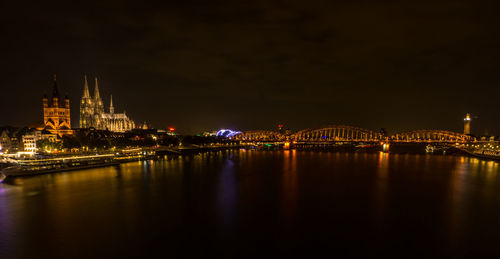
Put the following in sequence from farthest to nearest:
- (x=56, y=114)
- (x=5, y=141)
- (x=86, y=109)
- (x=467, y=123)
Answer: (x=467, y=123), (x=86, y=109), (x=56, y=114), (x=5, y=141)

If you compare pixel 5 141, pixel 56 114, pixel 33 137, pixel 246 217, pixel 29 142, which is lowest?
pixel 246 217

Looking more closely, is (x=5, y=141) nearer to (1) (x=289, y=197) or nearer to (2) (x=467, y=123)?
(1) (x=289, y=197)

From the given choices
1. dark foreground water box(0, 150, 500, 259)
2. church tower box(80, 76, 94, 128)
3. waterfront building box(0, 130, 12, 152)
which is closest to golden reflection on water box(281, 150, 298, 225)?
dark foreground water box(0, 150, 500, 259)

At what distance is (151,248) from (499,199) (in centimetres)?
1925

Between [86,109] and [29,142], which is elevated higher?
[86,109]

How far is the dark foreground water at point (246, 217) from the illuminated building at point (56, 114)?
27.3m

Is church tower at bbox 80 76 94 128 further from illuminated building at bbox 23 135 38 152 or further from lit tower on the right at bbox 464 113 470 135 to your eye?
lit tower on the right at bbox 464 113 470 135

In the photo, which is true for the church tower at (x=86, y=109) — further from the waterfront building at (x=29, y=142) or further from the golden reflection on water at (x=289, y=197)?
the golden reflection on water at (x=289, y=197)

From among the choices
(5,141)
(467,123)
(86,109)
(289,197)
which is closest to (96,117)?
(86,109)

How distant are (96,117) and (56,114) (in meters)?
27.0

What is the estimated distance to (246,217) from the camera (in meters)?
13.6

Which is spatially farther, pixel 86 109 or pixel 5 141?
pixel 86 109

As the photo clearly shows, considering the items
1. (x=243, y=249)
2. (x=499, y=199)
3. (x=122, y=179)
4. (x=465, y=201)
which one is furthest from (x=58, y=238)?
(x=499, y=199)

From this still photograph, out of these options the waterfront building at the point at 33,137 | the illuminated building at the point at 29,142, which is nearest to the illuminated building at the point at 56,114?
the waterfront building at the point at 33,137
